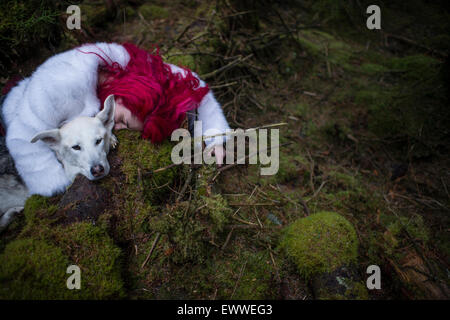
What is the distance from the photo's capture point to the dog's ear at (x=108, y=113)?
85.6 inches

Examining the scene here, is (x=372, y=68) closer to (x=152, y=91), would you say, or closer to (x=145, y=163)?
(x=152, y=91)

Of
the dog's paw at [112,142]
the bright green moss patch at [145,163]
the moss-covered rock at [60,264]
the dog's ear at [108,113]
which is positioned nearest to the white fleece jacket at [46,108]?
the dog's ear at [108,113]

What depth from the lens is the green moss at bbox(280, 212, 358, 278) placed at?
205 cm

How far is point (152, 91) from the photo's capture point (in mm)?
2408

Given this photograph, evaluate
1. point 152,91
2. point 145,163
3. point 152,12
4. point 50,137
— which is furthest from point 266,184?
point 152,12

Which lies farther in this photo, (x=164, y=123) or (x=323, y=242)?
(x=164, y=123)

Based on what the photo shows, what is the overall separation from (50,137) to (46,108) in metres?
0.28

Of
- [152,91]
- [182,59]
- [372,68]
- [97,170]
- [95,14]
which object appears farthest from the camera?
[372,68]

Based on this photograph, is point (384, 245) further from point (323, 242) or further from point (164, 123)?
point (164, 123)

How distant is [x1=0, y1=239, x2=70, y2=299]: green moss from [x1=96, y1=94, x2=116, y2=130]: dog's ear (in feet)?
3.93

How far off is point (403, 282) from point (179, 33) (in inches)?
201
